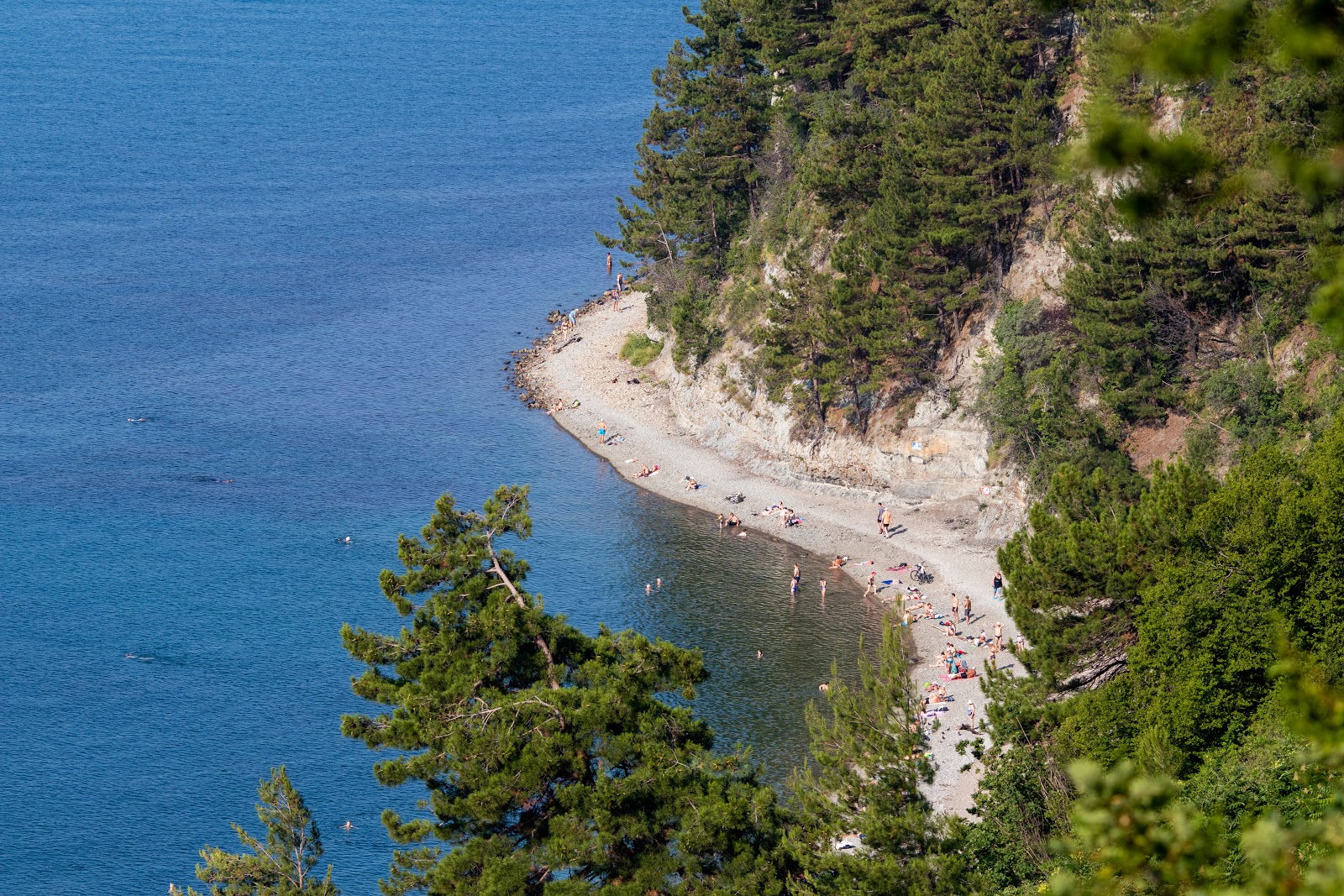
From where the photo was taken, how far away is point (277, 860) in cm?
3312

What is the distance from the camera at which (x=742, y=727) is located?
2277 inches

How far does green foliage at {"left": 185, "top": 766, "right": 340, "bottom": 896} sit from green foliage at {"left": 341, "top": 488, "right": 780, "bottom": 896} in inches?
105

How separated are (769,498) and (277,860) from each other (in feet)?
151

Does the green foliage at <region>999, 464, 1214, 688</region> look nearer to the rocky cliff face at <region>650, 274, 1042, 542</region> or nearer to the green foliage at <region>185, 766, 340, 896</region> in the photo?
the green foliage at <region>185, 766, 340, 896</region>

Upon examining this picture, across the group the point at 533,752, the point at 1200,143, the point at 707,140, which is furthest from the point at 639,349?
the point at 1200,143

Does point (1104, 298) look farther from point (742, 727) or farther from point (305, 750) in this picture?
point (305, 750)

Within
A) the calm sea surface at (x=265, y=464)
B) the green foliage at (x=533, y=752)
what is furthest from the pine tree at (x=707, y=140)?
the green foliage at (x=533, y=752)

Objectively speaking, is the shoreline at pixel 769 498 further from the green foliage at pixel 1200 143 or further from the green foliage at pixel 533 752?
→ the green foliage at pixel 1200 143

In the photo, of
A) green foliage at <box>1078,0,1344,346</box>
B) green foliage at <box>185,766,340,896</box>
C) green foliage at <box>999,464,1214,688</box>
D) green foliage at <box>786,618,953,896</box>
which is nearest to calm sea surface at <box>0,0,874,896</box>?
green foliage at <box>999,464,1214,688</box>

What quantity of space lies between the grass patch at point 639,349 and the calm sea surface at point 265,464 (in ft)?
27.1

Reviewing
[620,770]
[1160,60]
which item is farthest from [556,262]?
[1160,60]

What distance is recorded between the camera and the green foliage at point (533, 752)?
29.8m

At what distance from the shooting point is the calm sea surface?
56.9 metres

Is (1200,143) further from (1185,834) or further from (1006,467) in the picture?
(1006,467)
